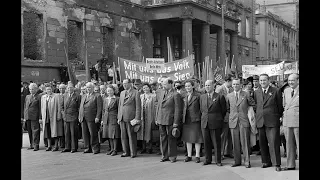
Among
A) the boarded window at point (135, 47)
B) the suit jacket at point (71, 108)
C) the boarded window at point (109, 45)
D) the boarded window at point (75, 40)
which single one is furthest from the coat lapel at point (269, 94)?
the boarded window at point (135, 47)

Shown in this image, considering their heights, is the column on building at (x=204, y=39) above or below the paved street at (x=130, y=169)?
above

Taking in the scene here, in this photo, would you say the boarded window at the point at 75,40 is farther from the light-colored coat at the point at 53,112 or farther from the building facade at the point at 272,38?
the building facade at the point at 272,38

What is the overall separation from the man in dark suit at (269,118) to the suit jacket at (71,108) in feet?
17.5

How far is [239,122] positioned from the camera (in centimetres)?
892

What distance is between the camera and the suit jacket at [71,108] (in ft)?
37.4

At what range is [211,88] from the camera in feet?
30.5

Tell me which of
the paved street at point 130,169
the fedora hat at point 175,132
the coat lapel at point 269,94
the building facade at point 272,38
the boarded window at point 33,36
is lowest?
the paved street at point 130,169

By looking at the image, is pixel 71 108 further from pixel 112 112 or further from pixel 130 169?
pixel 130 169

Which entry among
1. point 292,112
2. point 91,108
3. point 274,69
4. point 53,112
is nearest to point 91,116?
point 91,108

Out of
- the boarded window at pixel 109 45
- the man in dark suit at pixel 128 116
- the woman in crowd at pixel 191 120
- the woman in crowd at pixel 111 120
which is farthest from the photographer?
the boarded window at pixel 109 45

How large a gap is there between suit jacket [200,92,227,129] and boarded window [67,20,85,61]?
1471 centimetres

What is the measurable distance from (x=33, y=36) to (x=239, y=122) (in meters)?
14.9
